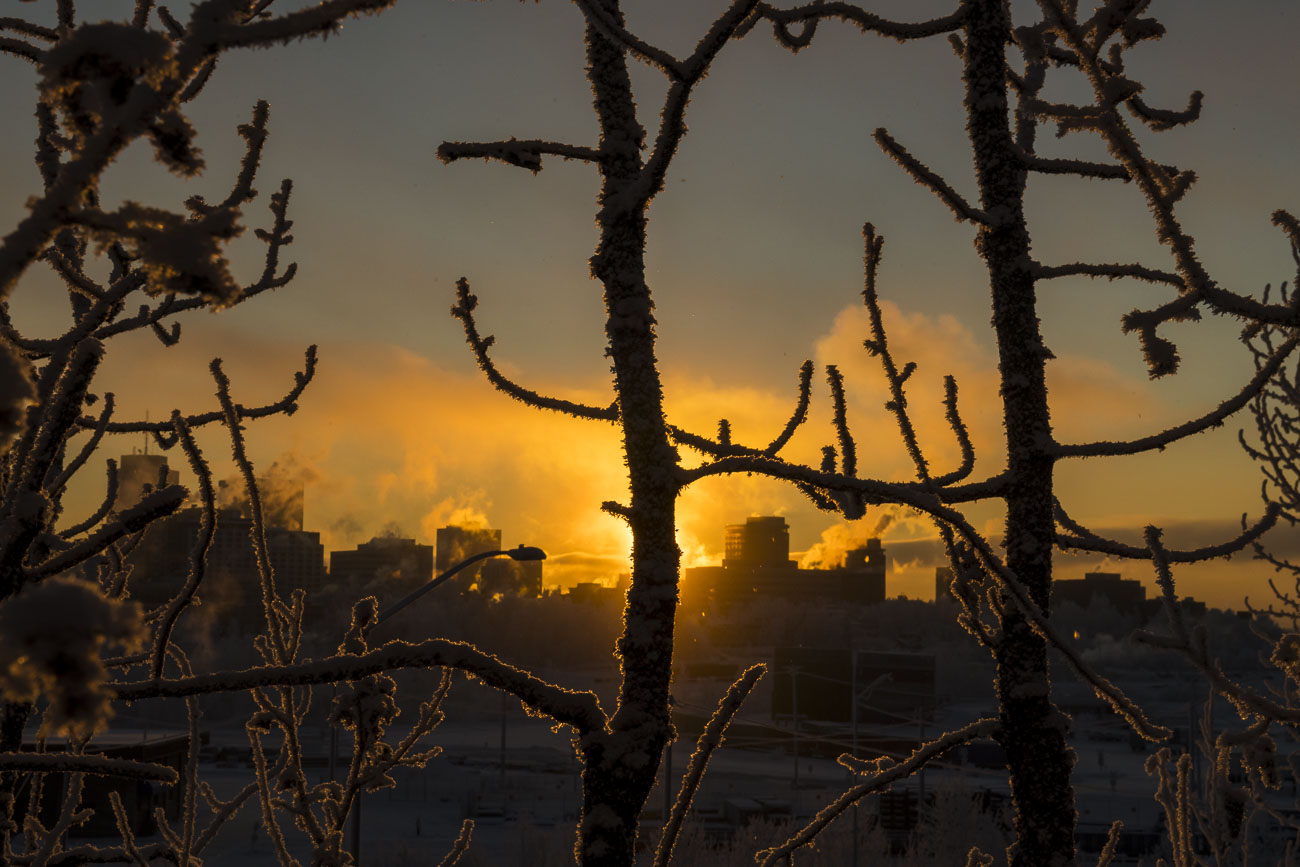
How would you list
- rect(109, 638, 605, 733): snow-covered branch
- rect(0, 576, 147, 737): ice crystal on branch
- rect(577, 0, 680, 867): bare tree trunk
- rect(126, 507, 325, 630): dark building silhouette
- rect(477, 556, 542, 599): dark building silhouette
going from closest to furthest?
rect(0, 576, 147, 737): ice crystal on branch
rect(109, 638, 605, 733): snow-covered branch
rect(577, 0, 680, 867): bare tree trunk
rect(126, 507, 325, 630): dark building silhouette
rect(477, 556, 542, 599): dark building silhouette

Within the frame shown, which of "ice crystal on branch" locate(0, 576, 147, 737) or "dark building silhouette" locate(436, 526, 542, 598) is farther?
"dark building silhouette" locate(436, 526, 542, 598)

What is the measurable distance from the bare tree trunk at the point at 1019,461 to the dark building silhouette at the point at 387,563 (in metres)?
138

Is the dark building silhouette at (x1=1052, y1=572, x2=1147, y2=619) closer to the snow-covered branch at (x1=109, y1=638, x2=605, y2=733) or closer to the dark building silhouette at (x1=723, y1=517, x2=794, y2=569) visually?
the dark building silhouette at (x1=723, y1=517, x2=794, y2=569)

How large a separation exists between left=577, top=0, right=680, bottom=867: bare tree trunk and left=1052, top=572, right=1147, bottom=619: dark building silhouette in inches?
5552

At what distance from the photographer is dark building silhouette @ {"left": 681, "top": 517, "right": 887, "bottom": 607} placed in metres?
142

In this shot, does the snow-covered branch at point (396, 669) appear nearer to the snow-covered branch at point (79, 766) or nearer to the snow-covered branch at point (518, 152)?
the snow-covered branch at point (79, 766)

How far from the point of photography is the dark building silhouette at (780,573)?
142250 mm

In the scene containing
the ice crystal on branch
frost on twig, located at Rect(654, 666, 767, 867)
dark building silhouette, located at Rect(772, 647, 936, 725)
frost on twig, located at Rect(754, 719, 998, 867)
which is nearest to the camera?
the ice crystal on branch

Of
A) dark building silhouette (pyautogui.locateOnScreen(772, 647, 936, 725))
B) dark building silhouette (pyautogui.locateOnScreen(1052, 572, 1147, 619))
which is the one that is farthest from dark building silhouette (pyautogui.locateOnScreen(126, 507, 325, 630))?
dark building silhouette (pyautogui.locateOnScreen(1052, 572, 1147, 619))

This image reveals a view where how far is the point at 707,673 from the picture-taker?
310 ft

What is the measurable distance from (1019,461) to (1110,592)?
481 feet

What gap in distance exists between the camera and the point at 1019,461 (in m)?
3.55

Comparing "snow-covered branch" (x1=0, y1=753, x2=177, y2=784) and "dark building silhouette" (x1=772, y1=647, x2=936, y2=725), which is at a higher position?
"snow-covered branch" (x1=0, y1=753, x2=177, y2=784)

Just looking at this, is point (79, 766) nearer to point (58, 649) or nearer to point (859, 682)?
point (58, 649)
